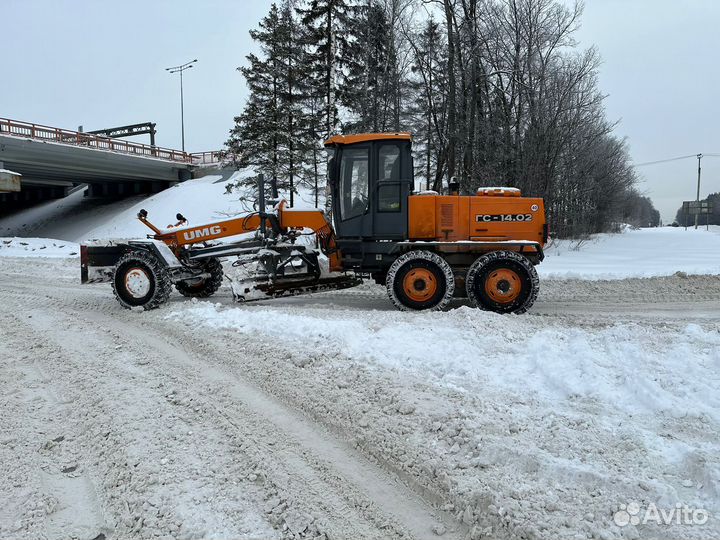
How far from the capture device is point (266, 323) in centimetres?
651

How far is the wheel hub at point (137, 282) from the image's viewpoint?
8.28m

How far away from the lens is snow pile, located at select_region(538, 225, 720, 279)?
475 inches

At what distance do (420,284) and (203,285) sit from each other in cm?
454

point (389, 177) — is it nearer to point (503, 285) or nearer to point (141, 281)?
point (503, 285)

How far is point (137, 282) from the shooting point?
8.32 metres

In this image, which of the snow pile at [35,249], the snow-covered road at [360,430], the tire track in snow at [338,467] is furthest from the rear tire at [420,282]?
the snow pile at [35,249]

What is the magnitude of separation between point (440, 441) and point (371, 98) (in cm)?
2226

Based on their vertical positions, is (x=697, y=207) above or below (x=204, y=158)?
below

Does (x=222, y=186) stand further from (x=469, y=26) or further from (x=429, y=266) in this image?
(x=429, y=266)

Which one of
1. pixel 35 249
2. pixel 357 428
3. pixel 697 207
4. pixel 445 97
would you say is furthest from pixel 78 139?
pixel 697 207

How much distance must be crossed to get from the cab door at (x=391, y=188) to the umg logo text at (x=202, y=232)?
2.87 meters

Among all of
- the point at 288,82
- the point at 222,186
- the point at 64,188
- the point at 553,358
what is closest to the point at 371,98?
the point at 288,82

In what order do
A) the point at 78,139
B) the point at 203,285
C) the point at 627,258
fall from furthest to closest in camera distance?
the point at 78,139
the point at 627,258
the point at 203,285

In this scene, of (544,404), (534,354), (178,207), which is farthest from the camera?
(178,207)
